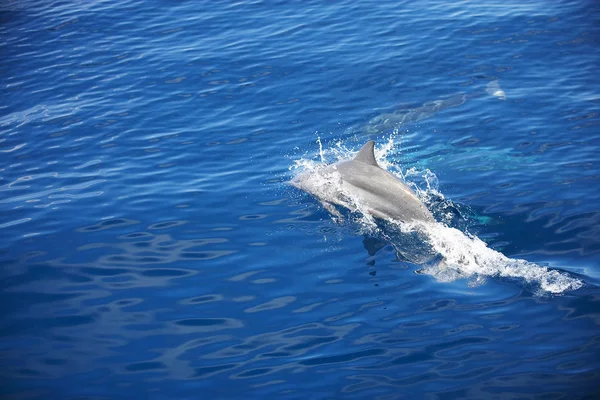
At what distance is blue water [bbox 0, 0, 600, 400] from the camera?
859 cm

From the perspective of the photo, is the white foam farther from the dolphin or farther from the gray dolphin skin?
the dolphin

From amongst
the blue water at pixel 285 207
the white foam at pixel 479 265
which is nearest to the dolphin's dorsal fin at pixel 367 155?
the blue water at pixel 285 207

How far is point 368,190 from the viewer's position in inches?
483

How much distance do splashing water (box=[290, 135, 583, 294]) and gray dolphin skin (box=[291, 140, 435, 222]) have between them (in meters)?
0.03

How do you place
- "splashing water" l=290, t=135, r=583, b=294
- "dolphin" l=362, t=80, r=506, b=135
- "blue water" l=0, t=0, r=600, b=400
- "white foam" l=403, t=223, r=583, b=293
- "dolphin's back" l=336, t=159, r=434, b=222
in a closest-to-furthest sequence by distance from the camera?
1. "blue water" l=0, t=0, r=600, b=400
2. "white foam" l=403, t=223, r=583, b=293
3. "splashing water" l=290, t=135, r=583, b=294
4. "dolphin's back" l=336, t=159, r=434, b=222
5. "dolphin" l=362, t=80, r=506, b=135

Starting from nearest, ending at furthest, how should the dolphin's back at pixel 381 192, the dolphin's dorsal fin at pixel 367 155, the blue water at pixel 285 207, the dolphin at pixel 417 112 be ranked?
the blue water at pixel 285 207, the dolphin's back at pixel 381 192, the dolphin's dorsal fin at pixel 367 155, the dolphin at pixel 417 112

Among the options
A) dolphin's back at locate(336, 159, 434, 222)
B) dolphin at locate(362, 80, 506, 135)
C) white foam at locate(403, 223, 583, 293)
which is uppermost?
dolphin at locate(362, 80, 506, 135)

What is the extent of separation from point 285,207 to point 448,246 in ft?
12.1

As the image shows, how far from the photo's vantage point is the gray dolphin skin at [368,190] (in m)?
11.7

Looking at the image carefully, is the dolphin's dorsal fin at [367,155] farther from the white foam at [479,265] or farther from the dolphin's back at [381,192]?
the white foam at [479,265]

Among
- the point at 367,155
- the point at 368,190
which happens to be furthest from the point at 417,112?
the point at 368,190

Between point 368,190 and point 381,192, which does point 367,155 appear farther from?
point 381,192

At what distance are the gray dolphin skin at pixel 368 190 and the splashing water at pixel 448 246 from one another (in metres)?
0.03

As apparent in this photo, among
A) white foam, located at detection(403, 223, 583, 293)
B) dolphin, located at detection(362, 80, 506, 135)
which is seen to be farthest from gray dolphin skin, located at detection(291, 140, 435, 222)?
dolphin, located at detection(362, 80, 506, 135)
